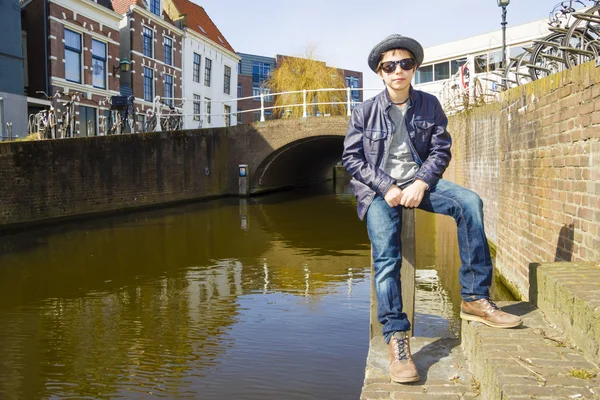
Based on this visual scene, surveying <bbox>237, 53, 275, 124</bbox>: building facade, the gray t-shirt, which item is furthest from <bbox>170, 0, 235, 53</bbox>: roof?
the gray t-shirt

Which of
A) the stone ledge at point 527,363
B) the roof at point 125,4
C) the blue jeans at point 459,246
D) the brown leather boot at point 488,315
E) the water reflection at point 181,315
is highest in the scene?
the roof at point 125,4

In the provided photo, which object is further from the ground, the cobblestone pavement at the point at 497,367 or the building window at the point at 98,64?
the building window at the point at 98,64

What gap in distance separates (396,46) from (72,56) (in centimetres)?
1950

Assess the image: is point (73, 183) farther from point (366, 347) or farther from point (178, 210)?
point (366, 347)

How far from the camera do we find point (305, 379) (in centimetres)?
369

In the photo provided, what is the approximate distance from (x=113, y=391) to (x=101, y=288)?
296cm

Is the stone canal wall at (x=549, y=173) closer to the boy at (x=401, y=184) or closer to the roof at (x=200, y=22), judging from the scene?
the boy at (x=401, y=184)

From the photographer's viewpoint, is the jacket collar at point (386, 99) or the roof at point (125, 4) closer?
the jacket collar at point (386, 99)

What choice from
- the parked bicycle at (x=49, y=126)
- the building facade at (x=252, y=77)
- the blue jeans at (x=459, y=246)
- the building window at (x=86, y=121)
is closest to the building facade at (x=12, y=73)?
the building window at (x=86, y=121)

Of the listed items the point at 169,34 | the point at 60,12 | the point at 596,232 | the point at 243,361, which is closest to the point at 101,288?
the point at 243,361

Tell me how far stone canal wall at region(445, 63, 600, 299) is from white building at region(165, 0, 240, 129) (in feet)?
71.1

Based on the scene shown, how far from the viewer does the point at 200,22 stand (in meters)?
32.1

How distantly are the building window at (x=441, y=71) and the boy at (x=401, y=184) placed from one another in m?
31.0

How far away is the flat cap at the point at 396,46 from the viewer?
2.87 meters
